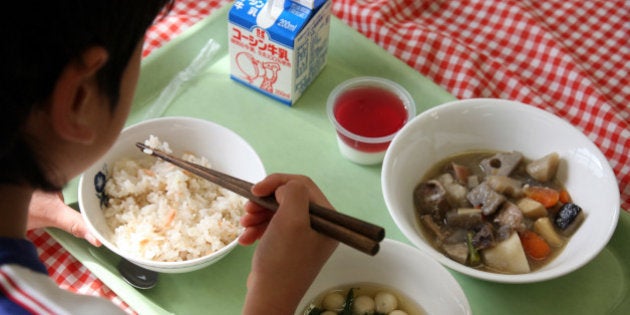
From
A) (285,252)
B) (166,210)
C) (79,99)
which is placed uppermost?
(79,99)

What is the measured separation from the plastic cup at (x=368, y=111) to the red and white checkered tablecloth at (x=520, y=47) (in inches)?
9.7

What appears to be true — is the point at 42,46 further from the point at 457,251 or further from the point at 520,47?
the point at 520,47

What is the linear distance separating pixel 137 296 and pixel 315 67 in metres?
0.69

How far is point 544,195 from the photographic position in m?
1.26

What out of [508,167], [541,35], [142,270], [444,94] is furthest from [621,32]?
[142,270]

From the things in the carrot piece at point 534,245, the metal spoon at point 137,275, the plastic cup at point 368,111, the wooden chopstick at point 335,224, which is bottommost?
the carrot piece at point 534,245

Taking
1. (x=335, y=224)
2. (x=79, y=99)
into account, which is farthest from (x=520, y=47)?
(x=79, y=99)

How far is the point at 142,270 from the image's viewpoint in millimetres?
1171

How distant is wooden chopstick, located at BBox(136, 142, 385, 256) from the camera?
2.85 ft

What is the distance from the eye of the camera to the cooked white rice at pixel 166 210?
1160mm

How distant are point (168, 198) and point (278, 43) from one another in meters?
0.41

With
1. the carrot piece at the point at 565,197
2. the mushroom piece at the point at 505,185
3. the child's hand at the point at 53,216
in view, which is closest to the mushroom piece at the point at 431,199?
the mushroom piece at the point at 505,185

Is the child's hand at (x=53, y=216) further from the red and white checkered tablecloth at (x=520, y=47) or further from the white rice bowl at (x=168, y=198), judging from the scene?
the red and white checkered tablecloth at (x=520, y=47)

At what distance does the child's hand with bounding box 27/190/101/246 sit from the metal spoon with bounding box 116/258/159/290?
8 centimetres
